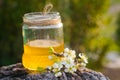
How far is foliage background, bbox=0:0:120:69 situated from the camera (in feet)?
16.4

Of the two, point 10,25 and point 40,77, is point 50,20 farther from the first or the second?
point 10,25

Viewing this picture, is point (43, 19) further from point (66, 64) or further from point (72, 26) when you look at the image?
point (72, 26)

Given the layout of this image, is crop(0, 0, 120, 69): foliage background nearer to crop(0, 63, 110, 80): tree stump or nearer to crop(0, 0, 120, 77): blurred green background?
crop(0, 0, 120, 77): blurred green background

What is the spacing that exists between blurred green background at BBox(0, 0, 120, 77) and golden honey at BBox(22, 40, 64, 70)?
2803mm

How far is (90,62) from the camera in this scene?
534 centimetres

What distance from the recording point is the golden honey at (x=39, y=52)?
203cm

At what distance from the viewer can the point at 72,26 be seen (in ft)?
17.5

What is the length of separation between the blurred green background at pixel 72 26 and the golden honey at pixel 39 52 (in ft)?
9.20

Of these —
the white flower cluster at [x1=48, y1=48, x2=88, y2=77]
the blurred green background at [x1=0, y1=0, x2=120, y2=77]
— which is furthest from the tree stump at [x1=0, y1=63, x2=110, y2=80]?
the blurred green background at [x1=0, y1=0, x2=120, y2=77]

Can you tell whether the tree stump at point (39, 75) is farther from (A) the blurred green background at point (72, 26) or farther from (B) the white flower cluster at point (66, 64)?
(A) the blurred green background at point (72, 26)

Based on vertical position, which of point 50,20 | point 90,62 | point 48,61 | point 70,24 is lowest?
point 90,62

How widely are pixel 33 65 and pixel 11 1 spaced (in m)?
3.16

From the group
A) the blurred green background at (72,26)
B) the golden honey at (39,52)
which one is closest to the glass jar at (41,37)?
the golden honey at (39,52)


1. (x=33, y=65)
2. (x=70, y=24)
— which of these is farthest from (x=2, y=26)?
(x=33, y=65)
